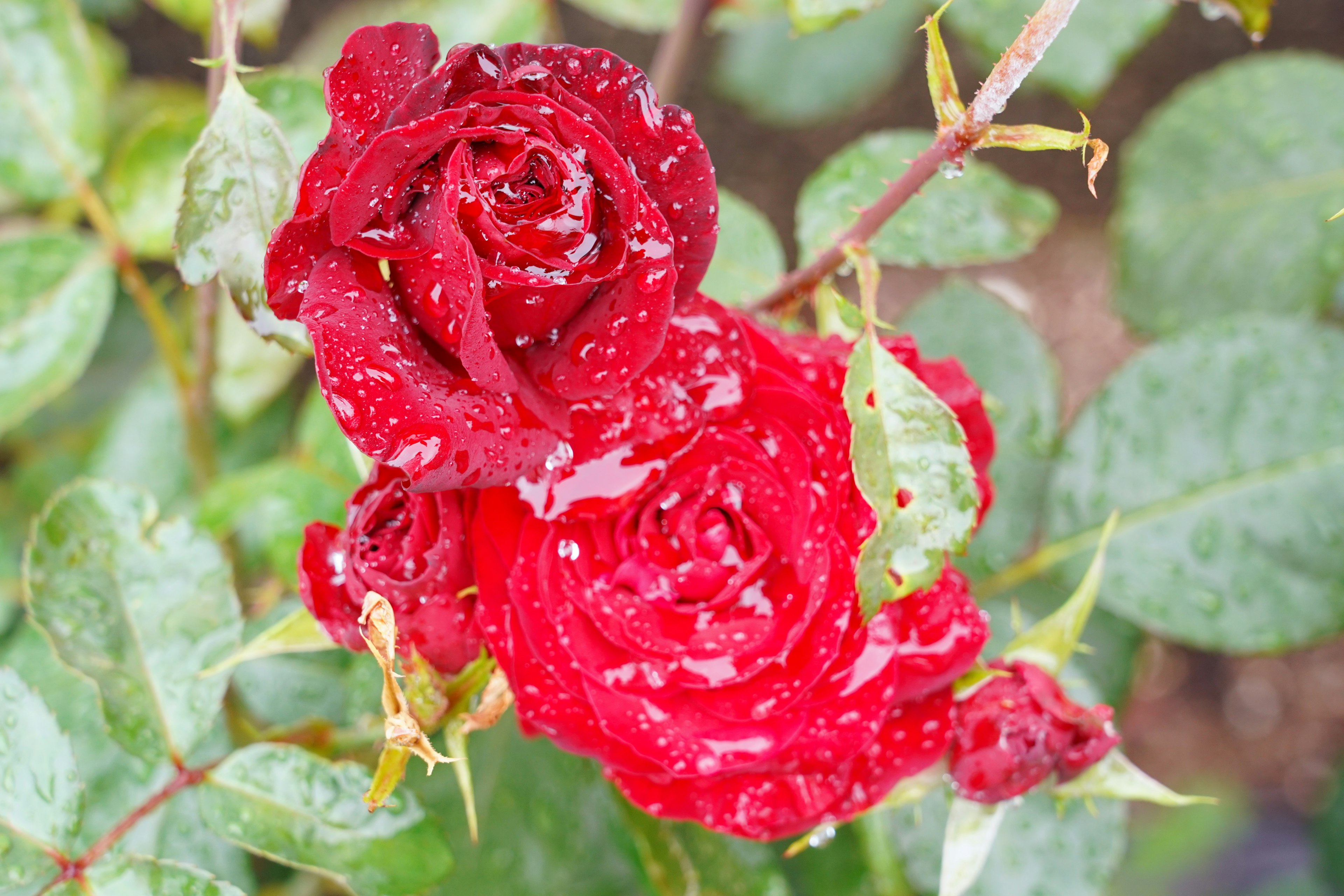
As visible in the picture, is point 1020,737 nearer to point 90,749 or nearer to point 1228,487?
point 1228,487

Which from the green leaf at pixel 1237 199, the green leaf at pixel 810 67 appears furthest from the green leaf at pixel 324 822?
the green leaf at pixel 810 67

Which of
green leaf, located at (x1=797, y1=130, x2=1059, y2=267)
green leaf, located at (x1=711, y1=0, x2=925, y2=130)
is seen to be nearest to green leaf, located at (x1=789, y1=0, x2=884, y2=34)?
green leaf, located at (x1=797, y1=130, x2=1059, y2=267)

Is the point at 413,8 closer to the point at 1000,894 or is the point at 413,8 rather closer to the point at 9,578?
the point at 9,578

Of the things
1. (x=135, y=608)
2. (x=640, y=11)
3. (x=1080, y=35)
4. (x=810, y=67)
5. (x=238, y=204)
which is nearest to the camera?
(x=238, y=204)

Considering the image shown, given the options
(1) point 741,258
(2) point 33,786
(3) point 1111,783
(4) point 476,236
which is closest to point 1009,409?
(1) point 741,258

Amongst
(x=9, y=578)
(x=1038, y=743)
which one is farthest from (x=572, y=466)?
(x=9, y=578)

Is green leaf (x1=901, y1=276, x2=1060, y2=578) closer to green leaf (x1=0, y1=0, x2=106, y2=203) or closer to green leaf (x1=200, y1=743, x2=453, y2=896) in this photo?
green leaf (x1=200, y1=743, x2=453, y2=896)
